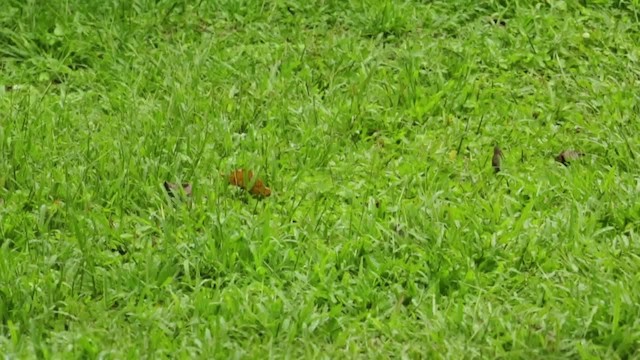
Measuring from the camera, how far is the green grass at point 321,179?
11.8 ft

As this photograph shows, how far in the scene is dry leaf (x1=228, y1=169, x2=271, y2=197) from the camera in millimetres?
4492

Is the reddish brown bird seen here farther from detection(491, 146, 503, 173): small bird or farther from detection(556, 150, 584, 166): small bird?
detection(556, 150, 584, 166): small bird

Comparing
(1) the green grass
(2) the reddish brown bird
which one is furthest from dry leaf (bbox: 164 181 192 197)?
(2) the reddish brown bird

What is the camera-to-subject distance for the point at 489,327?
3561mm

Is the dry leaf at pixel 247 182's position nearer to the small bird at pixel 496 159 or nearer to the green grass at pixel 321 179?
the green grass at pixel 321 179

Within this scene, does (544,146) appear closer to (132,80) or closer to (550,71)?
(550,71)

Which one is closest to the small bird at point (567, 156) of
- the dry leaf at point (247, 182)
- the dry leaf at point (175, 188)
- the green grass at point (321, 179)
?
the green grass at point (321, 179)

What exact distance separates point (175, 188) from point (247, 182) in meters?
0.29

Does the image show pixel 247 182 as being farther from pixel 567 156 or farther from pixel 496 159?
pixel 567 156

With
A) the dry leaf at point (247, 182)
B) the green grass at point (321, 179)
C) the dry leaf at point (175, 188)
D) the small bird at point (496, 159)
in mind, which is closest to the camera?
the green grass at point (321, 179)

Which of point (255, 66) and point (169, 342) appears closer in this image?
point (169, 342)

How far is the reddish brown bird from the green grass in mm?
54

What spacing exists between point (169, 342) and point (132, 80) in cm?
215

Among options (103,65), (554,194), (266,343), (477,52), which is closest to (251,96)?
(103,65)
